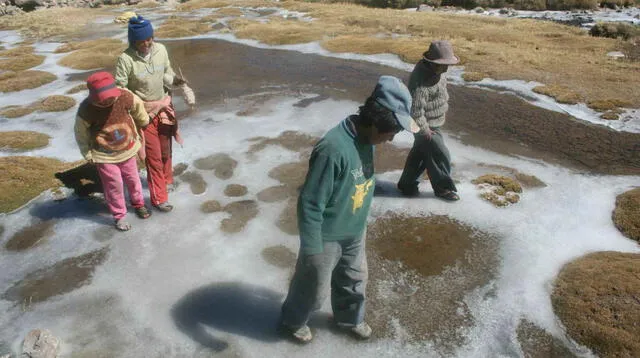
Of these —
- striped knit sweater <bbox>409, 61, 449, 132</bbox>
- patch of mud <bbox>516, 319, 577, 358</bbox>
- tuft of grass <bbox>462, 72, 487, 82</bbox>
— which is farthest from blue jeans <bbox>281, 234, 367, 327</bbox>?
tuft of grass <bbox>462, 72, 487, 82</bbox>

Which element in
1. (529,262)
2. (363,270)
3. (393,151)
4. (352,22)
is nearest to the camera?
(363,270)

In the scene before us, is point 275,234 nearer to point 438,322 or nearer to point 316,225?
point 438,322

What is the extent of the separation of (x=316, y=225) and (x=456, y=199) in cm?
443

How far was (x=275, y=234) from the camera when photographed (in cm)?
658

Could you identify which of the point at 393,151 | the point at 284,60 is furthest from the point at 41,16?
the point at 393,151

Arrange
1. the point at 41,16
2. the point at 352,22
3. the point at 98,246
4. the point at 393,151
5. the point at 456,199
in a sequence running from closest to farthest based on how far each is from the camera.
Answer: the point at 98,246 → the point at 456,199 → the point at 393,151 → the point at 352,22 → the point at 41,16

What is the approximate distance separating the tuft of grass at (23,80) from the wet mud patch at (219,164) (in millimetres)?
9798

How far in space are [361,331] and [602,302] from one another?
285 centimetres

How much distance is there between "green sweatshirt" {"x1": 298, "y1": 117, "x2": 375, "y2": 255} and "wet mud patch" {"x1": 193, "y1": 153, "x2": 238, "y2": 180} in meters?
4.93

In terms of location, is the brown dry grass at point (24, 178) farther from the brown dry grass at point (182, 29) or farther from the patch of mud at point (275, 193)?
the brown dry grass at point (182, 29)

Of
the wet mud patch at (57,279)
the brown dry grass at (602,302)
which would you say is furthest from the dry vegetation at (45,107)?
the brown dry grass at (602,302)

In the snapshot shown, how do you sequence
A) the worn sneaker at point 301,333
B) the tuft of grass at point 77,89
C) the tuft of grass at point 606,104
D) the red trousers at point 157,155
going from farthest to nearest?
the tuft of grass at point 77,89
the tuft of grass at point 606,104
the red trousers at point 157,155
the worn sneaker at point 301,333

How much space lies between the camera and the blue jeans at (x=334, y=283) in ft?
12.5

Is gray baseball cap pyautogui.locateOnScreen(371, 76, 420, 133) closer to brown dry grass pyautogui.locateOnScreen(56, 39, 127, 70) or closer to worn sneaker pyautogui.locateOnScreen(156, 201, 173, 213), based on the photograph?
worn sneaker pyautogui.locateOnScreen(156, 201, 173, 213)
